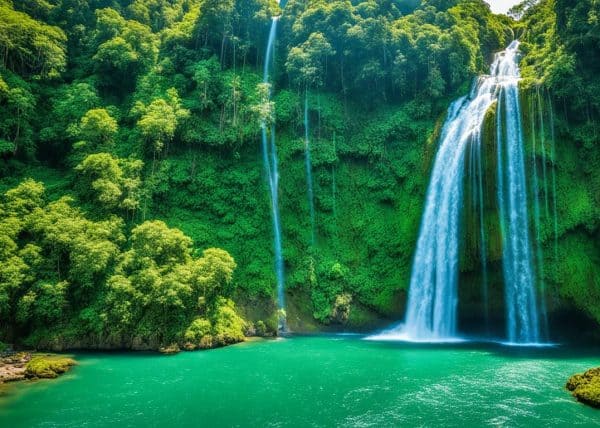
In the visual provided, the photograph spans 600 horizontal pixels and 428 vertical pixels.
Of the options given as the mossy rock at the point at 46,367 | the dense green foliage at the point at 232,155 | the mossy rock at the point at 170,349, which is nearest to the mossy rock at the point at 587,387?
the dense green foliage at the point at 232,155

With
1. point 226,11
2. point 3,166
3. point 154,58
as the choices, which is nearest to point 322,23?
point 226,11

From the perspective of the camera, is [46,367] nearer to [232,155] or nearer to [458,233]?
[232,155]

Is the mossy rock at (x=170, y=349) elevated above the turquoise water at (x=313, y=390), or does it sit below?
above

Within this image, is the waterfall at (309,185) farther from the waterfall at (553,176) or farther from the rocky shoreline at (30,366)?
the rocky shoreline at (30,366)

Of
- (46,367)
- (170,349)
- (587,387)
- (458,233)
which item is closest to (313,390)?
(170,349)

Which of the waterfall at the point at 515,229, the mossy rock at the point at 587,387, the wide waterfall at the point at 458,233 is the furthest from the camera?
the wide waterfall at the point at 458,233

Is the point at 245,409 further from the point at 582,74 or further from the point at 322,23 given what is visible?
the point at 322,23

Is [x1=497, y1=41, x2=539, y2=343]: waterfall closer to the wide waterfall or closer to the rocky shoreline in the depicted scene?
the wide waterfall
